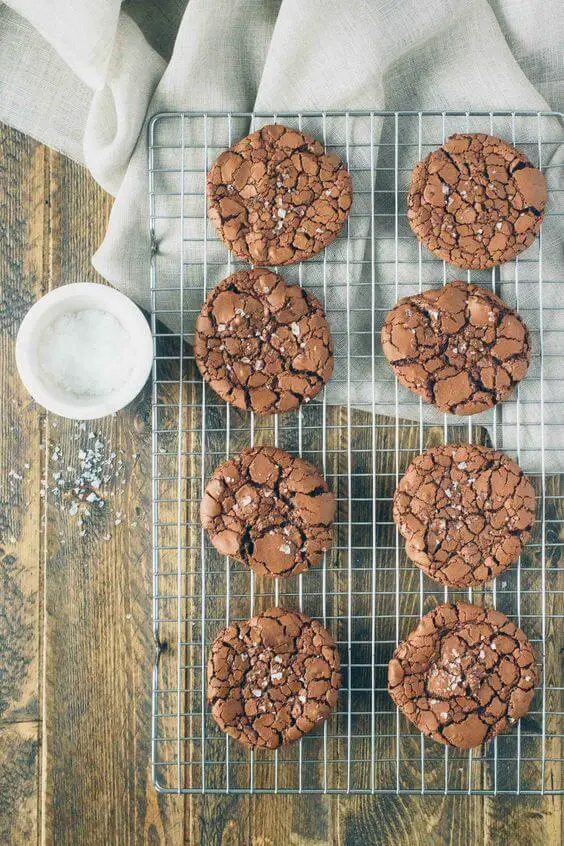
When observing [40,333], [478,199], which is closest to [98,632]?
[40,333]

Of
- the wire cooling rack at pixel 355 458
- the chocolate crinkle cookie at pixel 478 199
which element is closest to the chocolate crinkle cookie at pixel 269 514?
the wire cooling rack at pixel 355 458

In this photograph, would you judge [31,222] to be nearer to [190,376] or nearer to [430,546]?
[190,376]

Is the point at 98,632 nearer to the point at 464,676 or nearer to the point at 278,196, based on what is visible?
the point at 464,676

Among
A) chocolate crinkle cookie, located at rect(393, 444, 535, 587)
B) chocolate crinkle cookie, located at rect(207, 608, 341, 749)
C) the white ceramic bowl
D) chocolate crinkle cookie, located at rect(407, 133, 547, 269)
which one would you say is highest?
chocolate crinkle cookie, located at rect(407, 133, 547, 269)

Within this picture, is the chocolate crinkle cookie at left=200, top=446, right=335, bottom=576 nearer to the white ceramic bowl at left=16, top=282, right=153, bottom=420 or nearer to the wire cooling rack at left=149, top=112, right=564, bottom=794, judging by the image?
the wire cooling rack at left=149, top=112, right=564, bottom=794

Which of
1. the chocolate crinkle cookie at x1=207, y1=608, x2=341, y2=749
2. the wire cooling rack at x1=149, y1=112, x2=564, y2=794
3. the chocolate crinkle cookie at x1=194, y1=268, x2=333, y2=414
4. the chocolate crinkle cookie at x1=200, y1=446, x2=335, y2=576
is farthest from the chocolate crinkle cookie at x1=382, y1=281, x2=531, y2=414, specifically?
the chocolate crinkle cookie at x1=207, y1=608, x2=341, y2=749

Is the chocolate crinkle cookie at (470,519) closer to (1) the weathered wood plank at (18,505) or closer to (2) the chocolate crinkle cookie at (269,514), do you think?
(2) the chocolate crinkle cookie at (269,514)
